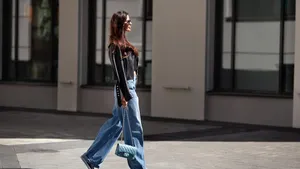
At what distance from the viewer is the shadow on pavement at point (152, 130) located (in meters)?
12.4

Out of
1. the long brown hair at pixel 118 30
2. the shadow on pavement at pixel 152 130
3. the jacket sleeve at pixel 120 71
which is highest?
the long brown hair at pixel 118 30

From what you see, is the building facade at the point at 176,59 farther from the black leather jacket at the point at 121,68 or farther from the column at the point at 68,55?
the black leather jacket at the point at 121,68

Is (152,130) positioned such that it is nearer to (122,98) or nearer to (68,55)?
(68,55)

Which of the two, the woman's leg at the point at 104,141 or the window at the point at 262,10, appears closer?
the woman's leg at the point at 104,141

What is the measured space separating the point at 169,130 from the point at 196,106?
6.10ft

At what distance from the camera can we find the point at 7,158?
9.61 m

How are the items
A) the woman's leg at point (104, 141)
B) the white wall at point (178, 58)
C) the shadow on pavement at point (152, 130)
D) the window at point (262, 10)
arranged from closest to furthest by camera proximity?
the woman's leg at point (104, 141)
the shadow on pavement at point (152, 130)
the window at point (262, 10)
the white wall at point (178, 58)

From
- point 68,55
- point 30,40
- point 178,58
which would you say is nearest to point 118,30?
point 178,58

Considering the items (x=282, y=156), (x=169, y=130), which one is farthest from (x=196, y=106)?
(x=282, y=156)

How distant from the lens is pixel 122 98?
26.5ft

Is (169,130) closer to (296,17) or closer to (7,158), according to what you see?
(296,17)

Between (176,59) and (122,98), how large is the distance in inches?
295

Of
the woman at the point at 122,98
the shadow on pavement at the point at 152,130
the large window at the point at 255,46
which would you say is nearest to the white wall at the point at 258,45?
the large window at the point at 255,46

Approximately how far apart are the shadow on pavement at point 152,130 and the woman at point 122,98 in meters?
3.77
